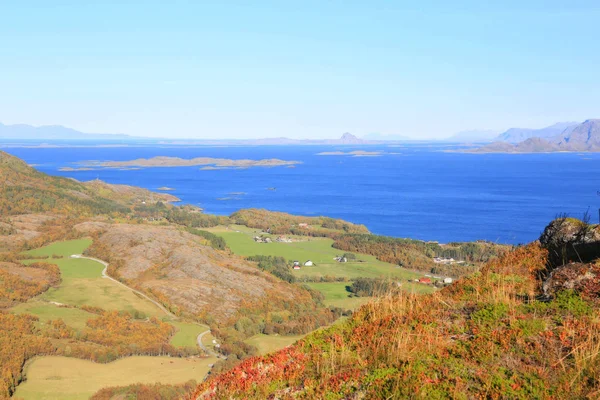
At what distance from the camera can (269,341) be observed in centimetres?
3950

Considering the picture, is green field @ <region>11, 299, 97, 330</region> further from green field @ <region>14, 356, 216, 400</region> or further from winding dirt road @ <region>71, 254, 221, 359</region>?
green field @ <region>14, 356, 216, 400</region>

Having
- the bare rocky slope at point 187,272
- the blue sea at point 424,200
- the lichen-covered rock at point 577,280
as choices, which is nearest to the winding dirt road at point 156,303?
the bare rocky slope at point 187,272

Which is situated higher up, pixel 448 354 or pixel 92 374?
pixel 448 354

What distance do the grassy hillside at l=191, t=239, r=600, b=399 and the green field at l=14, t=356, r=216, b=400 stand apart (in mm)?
22564

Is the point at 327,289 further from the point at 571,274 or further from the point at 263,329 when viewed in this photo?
the point at 571,274

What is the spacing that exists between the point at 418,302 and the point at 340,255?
61.3m

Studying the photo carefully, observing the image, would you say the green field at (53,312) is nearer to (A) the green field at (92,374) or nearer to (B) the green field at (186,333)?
(A) the green field at (92,374)

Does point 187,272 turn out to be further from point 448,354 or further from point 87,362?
point 448,354

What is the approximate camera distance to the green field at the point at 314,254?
61031mm

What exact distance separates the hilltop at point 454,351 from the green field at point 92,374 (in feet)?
73.9

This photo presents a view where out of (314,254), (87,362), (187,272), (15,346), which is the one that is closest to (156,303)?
(187,272)

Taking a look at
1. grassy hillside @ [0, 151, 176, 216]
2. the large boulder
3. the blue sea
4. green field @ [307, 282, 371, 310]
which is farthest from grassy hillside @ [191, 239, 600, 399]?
grassy hillside @ [0, 151, 176, 216]

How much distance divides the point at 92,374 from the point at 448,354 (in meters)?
29.2

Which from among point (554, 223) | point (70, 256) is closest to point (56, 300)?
point (70, 256)
